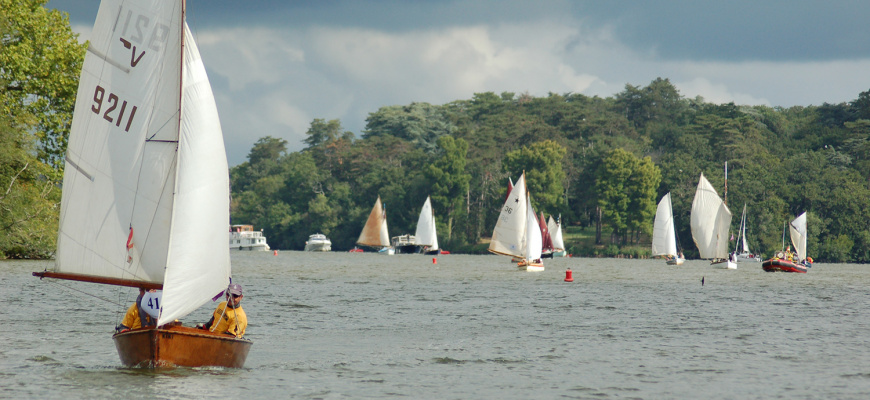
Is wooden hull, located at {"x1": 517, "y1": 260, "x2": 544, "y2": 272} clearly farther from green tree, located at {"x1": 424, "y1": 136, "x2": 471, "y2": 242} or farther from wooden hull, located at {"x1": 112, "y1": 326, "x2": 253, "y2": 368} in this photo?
green tree, located at {"x1": 424, "y1": 136, "x2": 471, "y2": 242}

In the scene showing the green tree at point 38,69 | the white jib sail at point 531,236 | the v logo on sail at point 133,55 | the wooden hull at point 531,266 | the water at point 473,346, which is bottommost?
the water at point 473,346

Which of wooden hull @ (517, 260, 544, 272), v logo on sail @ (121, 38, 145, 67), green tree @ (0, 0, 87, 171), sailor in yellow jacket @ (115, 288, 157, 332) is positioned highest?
green tree @ (0, 0, 87, 171)

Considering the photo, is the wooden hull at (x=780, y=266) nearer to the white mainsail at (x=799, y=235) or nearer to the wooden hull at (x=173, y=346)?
the white mainsail at (x=799, y=235)

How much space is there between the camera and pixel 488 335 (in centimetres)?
2964

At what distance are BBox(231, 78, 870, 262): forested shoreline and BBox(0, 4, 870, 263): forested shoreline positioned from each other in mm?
213

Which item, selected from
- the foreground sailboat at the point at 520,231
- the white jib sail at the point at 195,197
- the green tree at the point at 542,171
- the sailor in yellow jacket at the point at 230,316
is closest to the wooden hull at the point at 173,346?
the sailor in yellow jacket at the point at 230,316

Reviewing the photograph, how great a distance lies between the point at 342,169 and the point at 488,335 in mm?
137303

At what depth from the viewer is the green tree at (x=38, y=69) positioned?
58.5 metres

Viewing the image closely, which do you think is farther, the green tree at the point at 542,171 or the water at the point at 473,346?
the green tree at the point at 542,171

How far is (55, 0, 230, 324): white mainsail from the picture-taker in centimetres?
1883

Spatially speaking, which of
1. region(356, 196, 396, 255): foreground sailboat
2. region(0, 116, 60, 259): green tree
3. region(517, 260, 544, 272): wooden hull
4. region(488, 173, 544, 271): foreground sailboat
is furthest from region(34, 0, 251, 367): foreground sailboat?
region(356, 196, 396, 255): foreground sailboat

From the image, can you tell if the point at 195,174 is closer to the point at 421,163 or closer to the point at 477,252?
the point at 477,252

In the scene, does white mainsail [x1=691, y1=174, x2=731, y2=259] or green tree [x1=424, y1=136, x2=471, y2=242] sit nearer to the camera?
white mainsail [x1=691, y1=174, x2=731, y2=259]

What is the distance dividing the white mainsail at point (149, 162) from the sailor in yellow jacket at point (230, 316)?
27 cm
